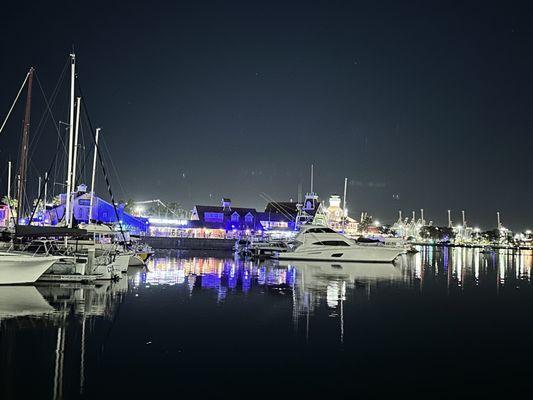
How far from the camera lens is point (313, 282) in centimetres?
3017

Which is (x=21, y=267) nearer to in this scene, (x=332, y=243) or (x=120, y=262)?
(x=120, y=262)

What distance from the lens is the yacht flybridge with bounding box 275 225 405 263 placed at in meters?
51.8

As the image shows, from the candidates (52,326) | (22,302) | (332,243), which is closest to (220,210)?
(332,243)

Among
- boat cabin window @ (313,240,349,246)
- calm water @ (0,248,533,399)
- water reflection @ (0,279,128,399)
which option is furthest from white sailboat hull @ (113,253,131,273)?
boat cabin window @ (313,240,349,246)

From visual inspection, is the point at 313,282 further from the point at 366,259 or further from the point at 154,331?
the point at 366,259

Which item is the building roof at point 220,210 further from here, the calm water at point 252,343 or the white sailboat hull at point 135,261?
the calm water at point 252,343

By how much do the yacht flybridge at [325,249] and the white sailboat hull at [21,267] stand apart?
1255 inches

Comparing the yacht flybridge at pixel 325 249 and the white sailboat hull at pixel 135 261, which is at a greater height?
the yacht flybridge at pixel 325 249

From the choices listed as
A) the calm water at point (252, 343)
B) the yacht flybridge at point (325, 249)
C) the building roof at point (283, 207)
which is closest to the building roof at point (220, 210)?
the building roof at point (283, 207)

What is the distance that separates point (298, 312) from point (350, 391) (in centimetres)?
884

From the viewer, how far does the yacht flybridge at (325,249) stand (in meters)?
51.8

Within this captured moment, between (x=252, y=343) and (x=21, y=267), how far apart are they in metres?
13.7

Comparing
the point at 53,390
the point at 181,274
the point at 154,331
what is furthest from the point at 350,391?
the point at 181,274

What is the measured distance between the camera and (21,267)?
74.1 feet
